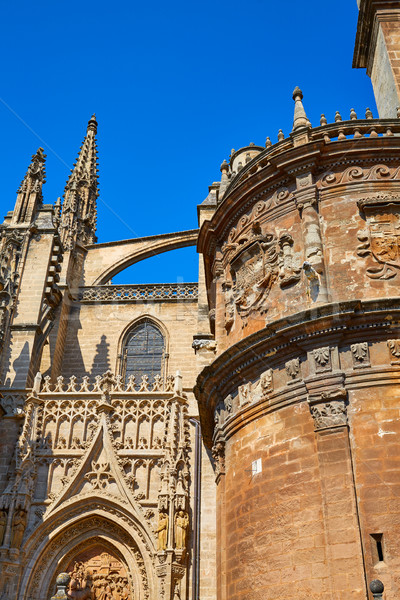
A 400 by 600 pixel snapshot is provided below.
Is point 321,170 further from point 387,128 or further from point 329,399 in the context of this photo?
point 329,399

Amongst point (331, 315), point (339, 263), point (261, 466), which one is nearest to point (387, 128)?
point (339, 263)

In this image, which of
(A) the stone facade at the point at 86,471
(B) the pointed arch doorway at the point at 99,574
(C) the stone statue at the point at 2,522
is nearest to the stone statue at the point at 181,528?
(A) the stone facade at the point at 86,471

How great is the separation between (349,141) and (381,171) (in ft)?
2.67

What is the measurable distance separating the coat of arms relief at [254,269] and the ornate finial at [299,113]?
221cm

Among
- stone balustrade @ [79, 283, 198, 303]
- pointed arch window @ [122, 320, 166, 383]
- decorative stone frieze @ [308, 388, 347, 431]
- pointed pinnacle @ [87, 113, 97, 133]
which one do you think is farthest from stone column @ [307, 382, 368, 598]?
pointed pinnacle @ [87, 113, 97, 133]

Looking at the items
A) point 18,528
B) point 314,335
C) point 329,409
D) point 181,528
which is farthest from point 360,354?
point 18,528

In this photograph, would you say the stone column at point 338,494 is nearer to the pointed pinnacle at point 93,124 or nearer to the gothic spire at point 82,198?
the gothic spire at point 82,198

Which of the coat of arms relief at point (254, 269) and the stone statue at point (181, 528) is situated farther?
the stone statue at point (181, 528)

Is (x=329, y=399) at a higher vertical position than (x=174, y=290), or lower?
lower

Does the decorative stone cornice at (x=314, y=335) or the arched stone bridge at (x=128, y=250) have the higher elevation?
the arched stone bridge at (x=128, y=250)

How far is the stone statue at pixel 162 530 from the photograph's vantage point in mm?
12539

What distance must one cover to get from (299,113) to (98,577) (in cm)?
1047

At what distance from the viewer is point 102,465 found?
1374cm

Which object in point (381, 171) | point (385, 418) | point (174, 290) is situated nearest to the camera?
point (385, 418)
